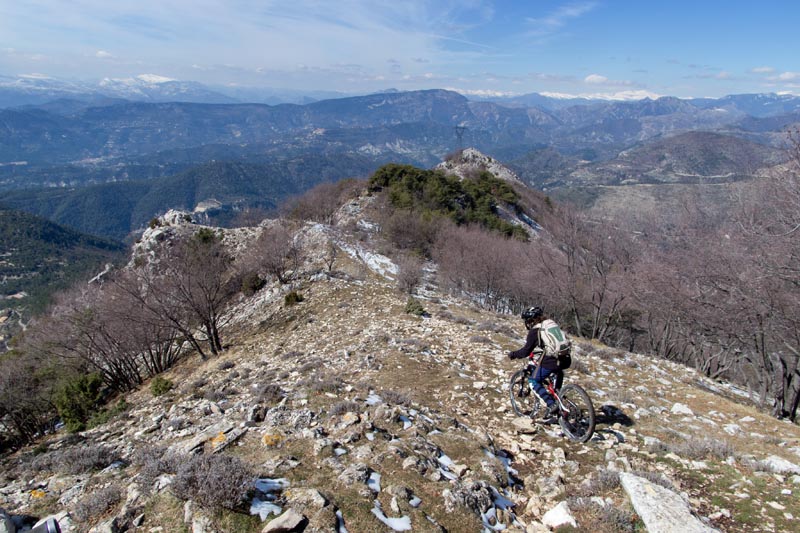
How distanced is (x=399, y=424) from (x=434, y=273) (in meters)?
28.6

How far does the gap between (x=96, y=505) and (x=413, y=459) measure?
14.5ft

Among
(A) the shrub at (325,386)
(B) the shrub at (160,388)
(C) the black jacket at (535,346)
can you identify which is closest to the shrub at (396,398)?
(A) the shrub at (325,386)

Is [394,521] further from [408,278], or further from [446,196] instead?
[446,196]

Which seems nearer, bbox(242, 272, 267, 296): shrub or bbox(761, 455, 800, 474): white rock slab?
bbox(761, 455, 800, 474): white rock slab

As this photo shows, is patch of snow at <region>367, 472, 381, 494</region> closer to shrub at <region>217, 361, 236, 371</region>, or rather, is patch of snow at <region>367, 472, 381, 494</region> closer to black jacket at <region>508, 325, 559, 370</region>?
black jacket at <region>508, 325, 559, 370</region>

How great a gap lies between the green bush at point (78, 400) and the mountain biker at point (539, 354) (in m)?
17.4

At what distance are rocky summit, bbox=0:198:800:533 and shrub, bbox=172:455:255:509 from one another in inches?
0.8

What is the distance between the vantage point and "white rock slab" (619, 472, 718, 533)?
4934mm

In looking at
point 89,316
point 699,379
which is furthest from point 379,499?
point 89,316

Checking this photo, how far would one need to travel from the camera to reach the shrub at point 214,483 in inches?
187

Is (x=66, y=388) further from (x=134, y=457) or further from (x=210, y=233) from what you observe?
(x=210, y=233)

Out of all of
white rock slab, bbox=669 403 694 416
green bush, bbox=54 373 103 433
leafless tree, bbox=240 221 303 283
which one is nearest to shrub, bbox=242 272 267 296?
leafless tree, bbox=240 221 303 283

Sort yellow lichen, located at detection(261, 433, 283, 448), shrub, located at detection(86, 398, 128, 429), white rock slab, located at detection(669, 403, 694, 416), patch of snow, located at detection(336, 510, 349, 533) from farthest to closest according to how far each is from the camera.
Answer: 1. shrub, located at detection(86, 398, 128, 429)
2. white rock slab, located at detection(669, 403, 694, 416)
3. yellow lichen, located at detection(261, 433, 283, 448)
4. patch of snow, located at detection(336, 510, 349, 533)

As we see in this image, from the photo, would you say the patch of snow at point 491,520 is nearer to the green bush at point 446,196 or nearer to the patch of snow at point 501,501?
the patch of snow at point 501,501
